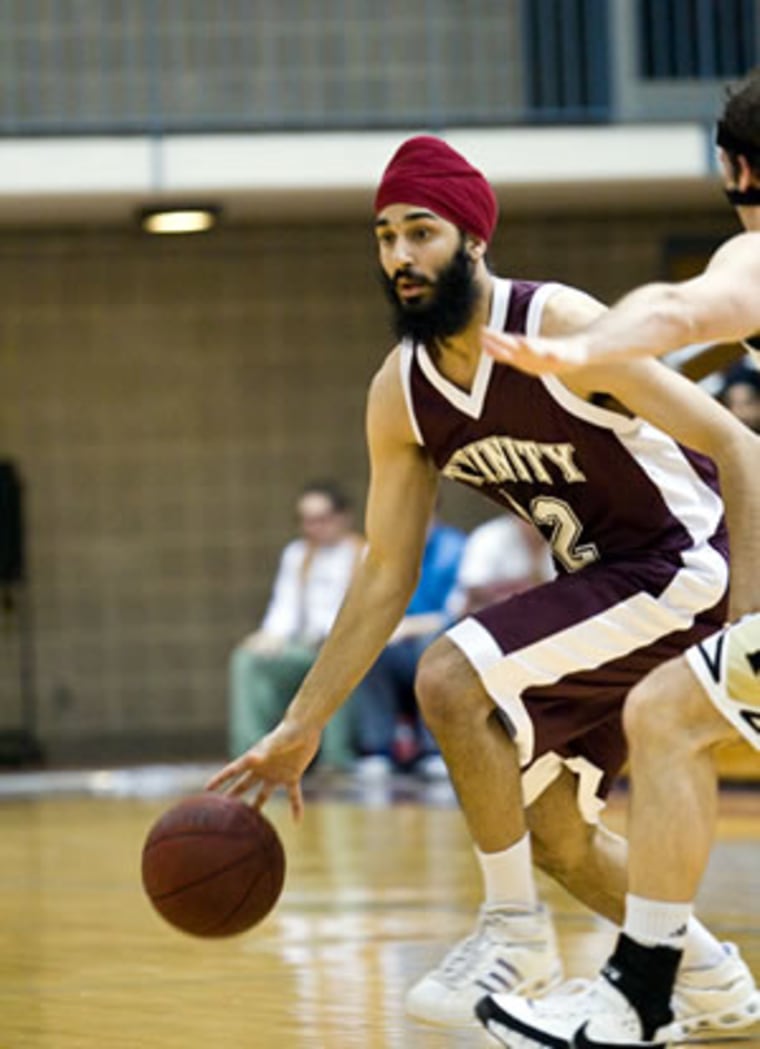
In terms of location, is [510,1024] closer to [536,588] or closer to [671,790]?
[671,790]

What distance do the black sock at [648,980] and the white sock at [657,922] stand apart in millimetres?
14

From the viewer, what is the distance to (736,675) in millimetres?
4348

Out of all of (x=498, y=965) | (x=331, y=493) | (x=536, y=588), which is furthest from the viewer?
(x=331, y=493)

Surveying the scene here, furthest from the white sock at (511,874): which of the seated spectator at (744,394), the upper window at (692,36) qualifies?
the upper window at (692,36)

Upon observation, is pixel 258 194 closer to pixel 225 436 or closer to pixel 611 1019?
pixel 225 436

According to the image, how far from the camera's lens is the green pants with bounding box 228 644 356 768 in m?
13.5

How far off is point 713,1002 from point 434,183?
1818 mm

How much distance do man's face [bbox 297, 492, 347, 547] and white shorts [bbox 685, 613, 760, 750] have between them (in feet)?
Result: 30.0

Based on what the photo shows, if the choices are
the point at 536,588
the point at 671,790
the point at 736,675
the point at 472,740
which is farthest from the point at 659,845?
the point at 536,588

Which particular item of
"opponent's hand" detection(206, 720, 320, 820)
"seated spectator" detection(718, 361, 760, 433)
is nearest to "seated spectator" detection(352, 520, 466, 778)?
"seated spectator" detection(718, 361, 760, 433)

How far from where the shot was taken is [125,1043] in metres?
5.19

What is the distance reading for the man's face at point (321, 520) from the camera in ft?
44.4

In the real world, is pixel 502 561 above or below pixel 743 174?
below

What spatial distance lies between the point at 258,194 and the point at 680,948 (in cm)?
1013
